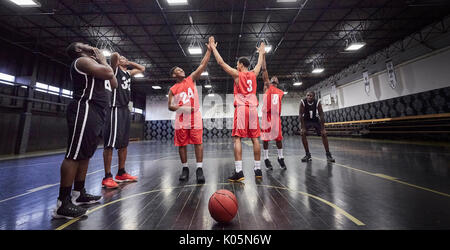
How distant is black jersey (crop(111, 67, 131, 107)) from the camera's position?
2.73 m

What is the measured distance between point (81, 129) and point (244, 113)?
2.01 m

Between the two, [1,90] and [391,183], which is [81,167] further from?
[1,90]

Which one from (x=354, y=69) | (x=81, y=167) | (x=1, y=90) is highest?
(x=354, y=69)

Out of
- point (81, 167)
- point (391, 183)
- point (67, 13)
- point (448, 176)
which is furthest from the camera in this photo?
point (67, 13)

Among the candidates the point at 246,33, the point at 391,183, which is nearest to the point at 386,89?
the point at 246,33

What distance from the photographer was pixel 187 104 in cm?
279

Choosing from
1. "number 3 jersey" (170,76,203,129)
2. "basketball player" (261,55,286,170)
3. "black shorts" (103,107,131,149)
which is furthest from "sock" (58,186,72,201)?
"basketball player" (261,55,286,170)

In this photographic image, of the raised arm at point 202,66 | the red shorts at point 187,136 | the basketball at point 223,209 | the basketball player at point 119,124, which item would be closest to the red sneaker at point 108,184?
the basketball player at point 119,124

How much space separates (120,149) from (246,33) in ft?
33.9

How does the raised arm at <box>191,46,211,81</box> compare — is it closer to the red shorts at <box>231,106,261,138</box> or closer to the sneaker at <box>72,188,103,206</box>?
the red shorts at <box>231,106,261,138</box>

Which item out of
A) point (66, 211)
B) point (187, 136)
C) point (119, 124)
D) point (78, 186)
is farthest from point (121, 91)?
point (66, 211)

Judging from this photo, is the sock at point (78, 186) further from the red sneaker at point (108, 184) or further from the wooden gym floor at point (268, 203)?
the red sneaker at point (108, 184)

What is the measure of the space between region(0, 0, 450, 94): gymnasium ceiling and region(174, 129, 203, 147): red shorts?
7.92 meters
